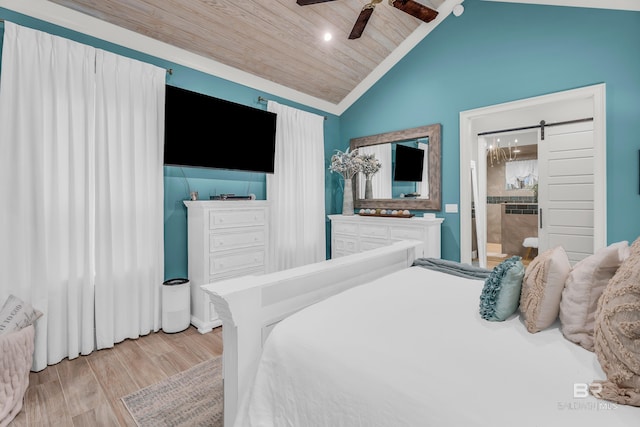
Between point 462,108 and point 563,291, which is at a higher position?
point 462,108

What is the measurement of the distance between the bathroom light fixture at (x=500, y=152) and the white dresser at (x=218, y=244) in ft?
15.0

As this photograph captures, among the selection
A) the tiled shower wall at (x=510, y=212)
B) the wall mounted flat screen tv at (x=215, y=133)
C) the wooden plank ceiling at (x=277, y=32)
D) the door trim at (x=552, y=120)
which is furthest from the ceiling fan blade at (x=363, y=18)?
the tiled shower wall at (x=510, y=212)

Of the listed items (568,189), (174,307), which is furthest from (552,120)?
(174,307)

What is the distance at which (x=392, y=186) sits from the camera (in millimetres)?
4188

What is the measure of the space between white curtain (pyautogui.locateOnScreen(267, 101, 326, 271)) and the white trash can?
3.29ft

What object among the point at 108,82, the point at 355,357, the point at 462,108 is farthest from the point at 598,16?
the point at 108,82

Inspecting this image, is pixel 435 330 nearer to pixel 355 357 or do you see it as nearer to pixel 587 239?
pixel 355 357

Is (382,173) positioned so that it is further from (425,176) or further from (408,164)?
(425,176)

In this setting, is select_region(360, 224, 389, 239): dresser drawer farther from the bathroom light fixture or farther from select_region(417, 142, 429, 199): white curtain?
the bathroom light fixture

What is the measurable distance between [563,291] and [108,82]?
129 inches

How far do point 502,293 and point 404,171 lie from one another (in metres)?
2.97

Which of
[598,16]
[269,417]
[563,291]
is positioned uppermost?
[598,16]

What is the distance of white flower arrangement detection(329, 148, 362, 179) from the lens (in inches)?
169

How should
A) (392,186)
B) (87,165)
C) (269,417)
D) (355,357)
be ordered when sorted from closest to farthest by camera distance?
1. (355,357)
2. (269,417)
3. (87,165)
4. (392,186)
